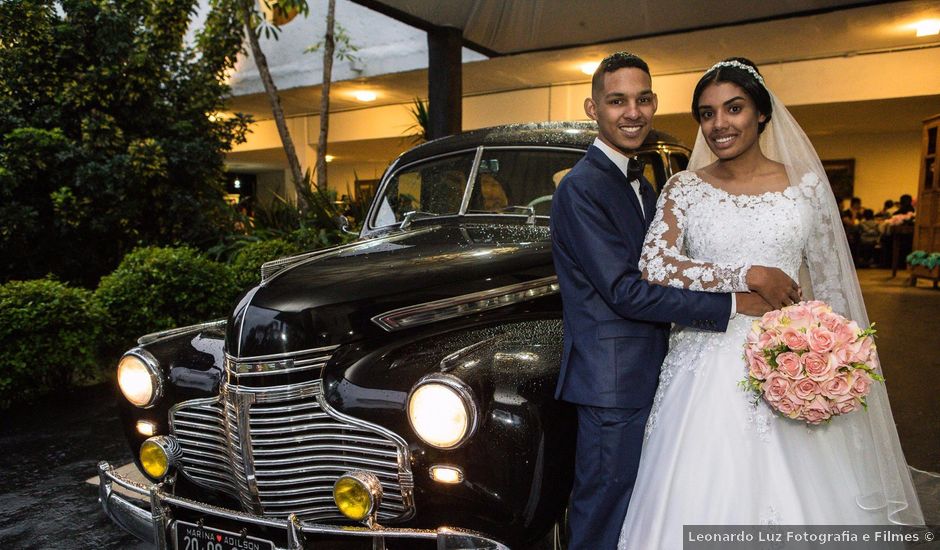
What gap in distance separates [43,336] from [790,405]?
513 cm

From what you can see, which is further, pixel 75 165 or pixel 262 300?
pixel 75 165

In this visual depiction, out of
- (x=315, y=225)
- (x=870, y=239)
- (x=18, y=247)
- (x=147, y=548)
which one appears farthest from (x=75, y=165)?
(x=870, y=239)

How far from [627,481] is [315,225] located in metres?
6.25

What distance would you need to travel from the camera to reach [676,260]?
6.36 ft

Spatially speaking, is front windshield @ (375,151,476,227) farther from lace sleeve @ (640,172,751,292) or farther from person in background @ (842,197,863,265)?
person in background @ (842,197,863,265)

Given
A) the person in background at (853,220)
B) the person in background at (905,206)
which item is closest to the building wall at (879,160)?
the person in background at (853,220)

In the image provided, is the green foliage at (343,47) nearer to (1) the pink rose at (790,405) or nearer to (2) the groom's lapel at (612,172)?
(2) the groom's lapel at (612,172)

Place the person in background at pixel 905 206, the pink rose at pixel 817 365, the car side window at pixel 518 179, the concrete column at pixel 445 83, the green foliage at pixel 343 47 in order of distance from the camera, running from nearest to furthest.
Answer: the pink rose at pixel 817 365 < the car side window at pixel 518 179 < the concrete column at pixel 445 83 < the green foliage at pixel 343 47 < the person in background at pixel 905 206

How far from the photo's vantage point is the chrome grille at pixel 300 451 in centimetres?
201

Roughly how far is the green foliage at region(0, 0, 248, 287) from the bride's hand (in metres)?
7.89

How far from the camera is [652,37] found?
329 inches

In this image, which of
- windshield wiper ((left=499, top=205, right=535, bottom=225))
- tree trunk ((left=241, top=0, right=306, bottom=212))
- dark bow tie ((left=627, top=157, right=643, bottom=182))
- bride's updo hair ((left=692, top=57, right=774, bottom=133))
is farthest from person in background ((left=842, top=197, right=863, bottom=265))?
dark bow tie ((left=627, top=157, right=643, bottom=182))

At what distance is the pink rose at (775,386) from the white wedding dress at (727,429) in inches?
5.2

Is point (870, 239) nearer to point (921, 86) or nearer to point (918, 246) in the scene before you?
point (918, 246)
